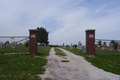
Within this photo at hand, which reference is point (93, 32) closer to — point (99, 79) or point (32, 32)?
point (32, 32)

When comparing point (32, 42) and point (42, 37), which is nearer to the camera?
point (32, 42)

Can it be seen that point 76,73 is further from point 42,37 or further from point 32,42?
point 42,37

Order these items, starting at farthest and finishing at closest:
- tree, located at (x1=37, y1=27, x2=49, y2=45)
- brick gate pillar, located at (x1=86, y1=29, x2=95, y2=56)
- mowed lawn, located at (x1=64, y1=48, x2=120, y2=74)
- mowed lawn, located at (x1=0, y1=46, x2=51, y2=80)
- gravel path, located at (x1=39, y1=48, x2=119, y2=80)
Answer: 1. tree, located at (x1=37, y1=27, x2=49, y2=45)
2. brick gate pillar, located at (x1=86, y1=29, x2=95, y2=56)
3. mowed lawn, located at (x1=64, y1=48, x2=120, y2=74)
4. gravel path, located at (x1=39, y1=48, x2=119, y2=80)
5. mowed lawn, located at (x1=0, y1=46, x2=51, y2=80)

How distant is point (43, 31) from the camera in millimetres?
57344

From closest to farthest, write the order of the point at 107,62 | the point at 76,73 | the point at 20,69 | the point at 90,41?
the point at 76,73
the point at 20,69
the point at 107,62
the point at 90,41

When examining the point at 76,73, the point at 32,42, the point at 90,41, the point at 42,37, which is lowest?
the point at 76,73

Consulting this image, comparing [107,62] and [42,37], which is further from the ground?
[42,37]

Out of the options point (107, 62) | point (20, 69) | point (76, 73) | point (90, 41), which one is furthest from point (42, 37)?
point (76, 73)

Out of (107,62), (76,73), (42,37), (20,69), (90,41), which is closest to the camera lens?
(76,73)

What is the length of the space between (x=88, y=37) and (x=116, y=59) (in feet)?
11.3

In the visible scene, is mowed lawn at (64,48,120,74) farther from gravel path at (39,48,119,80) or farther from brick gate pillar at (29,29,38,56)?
brick gate pillar at (29,29,38,56)

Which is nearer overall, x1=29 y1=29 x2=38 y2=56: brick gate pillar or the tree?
x1=29 y1=29 x2=38 y2=56: brick gate pillar

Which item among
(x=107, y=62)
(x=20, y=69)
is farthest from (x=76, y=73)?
(x=107, y=62)

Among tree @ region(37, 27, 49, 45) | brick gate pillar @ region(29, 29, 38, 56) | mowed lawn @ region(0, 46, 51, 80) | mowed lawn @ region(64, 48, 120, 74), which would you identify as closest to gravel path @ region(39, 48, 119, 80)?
mowed lawn @ region(0, 46, 51, 80)
